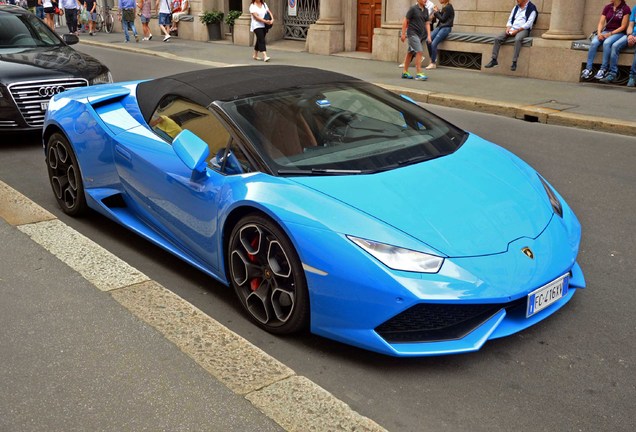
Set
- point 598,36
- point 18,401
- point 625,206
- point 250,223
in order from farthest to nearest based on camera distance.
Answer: point 598,36, point 625,206, point 250,223, point 18,401

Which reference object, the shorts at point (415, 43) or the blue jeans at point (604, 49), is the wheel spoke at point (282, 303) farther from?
the shorts at point (415, 43)

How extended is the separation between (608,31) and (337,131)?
10.5 metres

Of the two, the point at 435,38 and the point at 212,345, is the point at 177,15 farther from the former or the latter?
the point at 212,345

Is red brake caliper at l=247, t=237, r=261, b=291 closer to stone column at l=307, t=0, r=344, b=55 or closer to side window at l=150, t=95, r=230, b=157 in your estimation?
side window at l=150, t=95, r=230, b=157

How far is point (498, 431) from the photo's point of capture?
307 centimetres

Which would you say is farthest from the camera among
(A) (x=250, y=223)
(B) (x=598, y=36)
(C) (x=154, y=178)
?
(B) (x=598, y=36)

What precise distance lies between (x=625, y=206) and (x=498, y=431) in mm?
3896

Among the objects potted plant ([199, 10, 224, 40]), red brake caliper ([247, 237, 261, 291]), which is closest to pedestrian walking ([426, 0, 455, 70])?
potted plant ([199, 10, 224, 40])

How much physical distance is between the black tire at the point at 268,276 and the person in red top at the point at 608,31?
10.9m

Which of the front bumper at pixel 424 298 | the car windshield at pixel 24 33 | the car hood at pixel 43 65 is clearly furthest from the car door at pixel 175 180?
the car windshield at pixel 24 33

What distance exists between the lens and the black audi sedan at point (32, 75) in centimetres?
857

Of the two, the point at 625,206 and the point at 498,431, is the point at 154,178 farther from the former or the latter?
the point at 625,206

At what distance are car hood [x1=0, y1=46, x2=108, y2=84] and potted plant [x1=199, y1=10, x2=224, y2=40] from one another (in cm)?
1480

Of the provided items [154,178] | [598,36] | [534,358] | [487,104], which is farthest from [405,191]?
[598,36]
